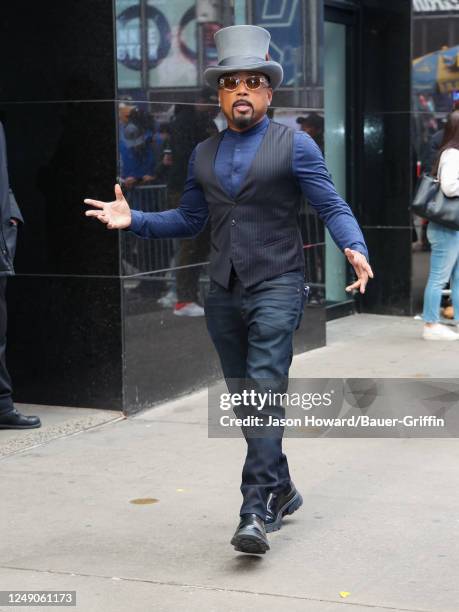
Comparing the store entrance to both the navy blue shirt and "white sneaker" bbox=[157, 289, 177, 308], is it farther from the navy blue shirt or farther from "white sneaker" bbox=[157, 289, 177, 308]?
the navy blue shirt

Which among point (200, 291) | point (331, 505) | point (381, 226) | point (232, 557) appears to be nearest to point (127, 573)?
point (232, 557)

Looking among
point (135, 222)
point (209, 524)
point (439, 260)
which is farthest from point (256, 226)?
point (439, 260)

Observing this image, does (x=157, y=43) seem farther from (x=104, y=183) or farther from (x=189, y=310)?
(x=189, y=310)

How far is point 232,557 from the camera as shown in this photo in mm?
4867

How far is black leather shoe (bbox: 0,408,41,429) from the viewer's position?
23.2 feet

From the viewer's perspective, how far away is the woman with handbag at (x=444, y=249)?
9508mm

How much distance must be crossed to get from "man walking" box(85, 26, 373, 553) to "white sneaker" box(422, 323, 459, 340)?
5.17 meters

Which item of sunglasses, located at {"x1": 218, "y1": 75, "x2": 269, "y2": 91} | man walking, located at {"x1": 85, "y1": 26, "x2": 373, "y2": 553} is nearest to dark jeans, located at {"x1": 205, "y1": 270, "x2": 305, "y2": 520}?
man walking, located at {"x1": 85, "y1": 26, "x2": 373, "y2": 553}

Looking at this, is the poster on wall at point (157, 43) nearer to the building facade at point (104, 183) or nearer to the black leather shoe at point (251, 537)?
the building facade at point (104, 183)

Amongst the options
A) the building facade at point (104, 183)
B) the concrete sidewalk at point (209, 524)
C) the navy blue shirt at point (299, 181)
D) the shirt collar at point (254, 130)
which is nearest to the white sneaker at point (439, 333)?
the building facade at point (104, 183)

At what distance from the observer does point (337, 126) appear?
452 inches

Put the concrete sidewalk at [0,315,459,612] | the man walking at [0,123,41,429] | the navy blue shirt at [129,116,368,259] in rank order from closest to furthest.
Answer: the concrete sidewalk at [0,315,459,612]
the navy blue shirt at [129,116,368,259]
the man walking at [0,123,41,429]

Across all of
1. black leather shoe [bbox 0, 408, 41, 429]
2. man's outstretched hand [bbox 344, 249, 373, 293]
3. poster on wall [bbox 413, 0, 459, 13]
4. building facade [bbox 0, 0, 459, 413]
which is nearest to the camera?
man's outstretched hand [bbox 344, 249, 373, 293]

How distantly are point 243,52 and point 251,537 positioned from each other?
192 cm
